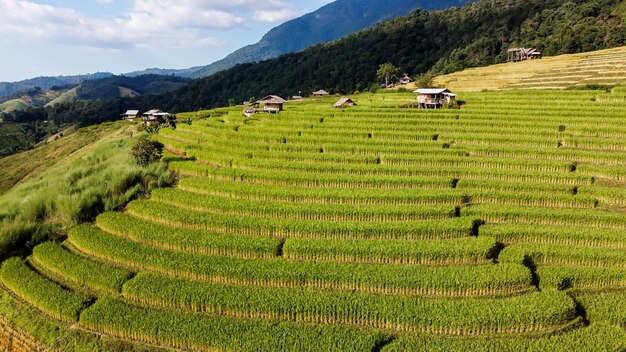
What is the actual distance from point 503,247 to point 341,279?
11685mm

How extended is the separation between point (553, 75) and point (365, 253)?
72.6 metres

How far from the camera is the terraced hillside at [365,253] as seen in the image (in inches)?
732

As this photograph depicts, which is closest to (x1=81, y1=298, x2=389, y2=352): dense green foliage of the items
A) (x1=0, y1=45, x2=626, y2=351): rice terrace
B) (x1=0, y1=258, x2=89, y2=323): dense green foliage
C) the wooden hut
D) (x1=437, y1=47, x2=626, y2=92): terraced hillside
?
(x1=0, y1=45, x2=626, y2=351): rice terrace

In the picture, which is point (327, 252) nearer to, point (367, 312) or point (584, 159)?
point (367, 312)

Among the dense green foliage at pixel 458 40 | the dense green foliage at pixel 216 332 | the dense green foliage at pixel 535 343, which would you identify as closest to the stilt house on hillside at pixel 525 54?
the dense green foliage at pixel 458 40

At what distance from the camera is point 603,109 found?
47.0 m

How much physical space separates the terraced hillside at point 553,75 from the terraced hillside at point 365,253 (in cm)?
2957

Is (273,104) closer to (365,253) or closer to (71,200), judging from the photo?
(71,200)

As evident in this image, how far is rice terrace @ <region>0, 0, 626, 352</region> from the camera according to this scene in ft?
61.6

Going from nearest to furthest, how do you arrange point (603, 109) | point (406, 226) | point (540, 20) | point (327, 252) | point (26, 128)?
1. point (327, 252)
2. point (406, 226)
3. point (603, 109)
4. point (540, 20)
5. point (26, 128)

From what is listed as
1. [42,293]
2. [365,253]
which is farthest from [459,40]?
[42,293]

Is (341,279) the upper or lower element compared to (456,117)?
lower

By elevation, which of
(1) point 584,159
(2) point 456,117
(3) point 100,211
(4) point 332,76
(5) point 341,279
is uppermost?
(4) point 332,76

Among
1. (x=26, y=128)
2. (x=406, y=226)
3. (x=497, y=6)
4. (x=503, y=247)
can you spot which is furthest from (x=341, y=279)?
(x=26, y=128)
